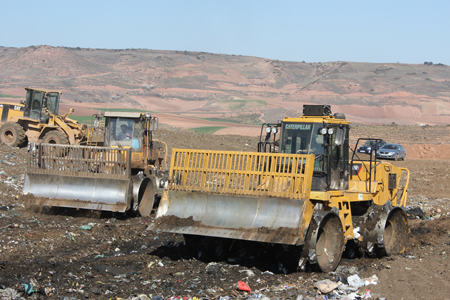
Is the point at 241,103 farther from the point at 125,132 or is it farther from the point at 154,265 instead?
the point at 154,265

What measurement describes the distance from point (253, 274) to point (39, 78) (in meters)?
99.9

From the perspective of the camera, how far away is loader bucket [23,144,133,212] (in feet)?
37.4

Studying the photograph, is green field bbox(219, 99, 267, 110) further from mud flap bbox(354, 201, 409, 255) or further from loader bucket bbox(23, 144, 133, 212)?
mud flap bbox(354, 201, 409, 255)

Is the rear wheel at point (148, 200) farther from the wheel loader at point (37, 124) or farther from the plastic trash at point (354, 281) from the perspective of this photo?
the wheel loader at point (37, 124)

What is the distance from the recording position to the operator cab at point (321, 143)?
8.20m

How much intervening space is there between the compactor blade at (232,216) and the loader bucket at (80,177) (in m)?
3.50

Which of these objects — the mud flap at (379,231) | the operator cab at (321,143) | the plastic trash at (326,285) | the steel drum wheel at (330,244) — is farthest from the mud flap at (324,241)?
the mud flap at (379,231)

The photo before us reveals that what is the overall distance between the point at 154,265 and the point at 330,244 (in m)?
2.81

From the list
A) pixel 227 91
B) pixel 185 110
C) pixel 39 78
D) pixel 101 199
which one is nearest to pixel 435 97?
pixel 227 91

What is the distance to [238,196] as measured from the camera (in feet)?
25.4

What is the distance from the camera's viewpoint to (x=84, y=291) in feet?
21.8

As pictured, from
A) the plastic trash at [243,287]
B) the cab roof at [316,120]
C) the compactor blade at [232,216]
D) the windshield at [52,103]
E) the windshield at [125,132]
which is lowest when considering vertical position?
the plastic trash at [243,287]

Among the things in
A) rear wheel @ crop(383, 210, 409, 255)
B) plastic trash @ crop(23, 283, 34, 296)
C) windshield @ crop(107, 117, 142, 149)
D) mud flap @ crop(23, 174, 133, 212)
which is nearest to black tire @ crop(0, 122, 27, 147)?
windshield @ crop(107, 117, 142, 149)

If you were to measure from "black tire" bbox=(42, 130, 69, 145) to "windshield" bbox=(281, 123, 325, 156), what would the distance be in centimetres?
1350
